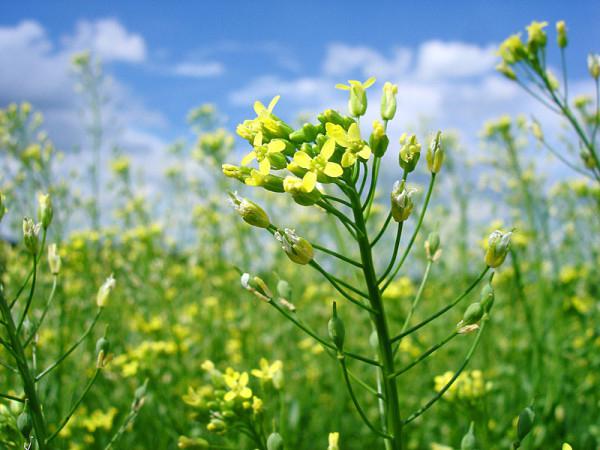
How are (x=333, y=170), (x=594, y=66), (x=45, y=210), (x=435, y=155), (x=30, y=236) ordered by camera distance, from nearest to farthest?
(x=333, y=170) → (x=435, y=155) → (x=30, y=236) → (x=45, y=210) → (x=594, y=66)

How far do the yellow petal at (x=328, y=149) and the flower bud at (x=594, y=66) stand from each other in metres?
1.90

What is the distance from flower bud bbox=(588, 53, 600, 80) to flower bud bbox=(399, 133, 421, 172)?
5.55ft

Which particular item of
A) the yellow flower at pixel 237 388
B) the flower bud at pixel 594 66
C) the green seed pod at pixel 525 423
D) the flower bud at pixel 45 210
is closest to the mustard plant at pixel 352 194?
the green seed pod at pixel 525 423

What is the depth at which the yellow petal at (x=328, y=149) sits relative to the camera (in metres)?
1.37

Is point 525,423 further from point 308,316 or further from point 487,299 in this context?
point 308,316

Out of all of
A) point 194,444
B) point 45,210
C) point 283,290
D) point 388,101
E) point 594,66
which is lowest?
point 194,444

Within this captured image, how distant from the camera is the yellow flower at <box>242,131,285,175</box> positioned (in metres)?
1.41

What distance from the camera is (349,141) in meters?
1.38

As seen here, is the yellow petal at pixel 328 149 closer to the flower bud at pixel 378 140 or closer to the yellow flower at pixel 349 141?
the yellow flower at pixel 349 141

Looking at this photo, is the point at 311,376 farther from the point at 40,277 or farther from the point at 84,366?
the point at 40,277

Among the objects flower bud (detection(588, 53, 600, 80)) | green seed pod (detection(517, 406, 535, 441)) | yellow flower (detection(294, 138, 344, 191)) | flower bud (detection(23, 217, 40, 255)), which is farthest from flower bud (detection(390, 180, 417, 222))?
flower bud (detection(588, 53, 600, 80))

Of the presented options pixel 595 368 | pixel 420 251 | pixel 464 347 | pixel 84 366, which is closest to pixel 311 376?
pixel 464 347

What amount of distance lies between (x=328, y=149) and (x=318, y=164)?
47 mm

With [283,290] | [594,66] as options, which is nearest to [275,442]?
[283,290]
